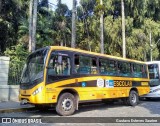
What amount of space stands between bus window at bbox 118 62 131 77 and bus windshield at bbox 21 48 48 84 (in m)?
5.07

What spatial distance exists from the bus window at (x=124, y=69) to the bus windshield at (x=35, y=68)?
16.6 feet

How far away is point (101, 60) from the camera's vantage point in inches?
510

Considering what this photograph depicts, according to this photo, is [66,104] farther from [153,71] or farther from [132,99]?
[153,71]

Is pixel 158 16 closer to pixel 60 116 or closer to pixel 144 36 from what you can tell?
pixel 144 36

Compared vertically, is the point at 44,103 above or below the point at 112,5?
below

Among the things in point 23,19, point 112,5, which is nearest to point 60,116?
point 23,19

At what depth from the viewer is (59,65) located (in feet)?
35.2

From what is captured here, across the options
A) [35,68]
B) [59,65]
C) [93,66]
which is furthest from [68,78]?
[93,66]

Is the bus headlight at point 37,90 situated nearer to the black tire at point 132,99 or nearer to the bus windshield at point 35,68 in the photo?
the bus windshield at point 35,68

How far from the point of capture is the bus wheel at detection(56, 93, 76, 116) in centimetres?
1052

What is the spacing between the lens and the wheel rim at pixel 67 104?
10672mm

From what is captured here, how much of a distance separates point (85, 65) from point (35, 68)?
8.00 feet

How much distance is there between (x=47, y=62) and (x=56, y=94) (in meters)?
1.35

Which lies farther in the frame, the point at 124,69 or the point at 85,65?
the point at 124,69
